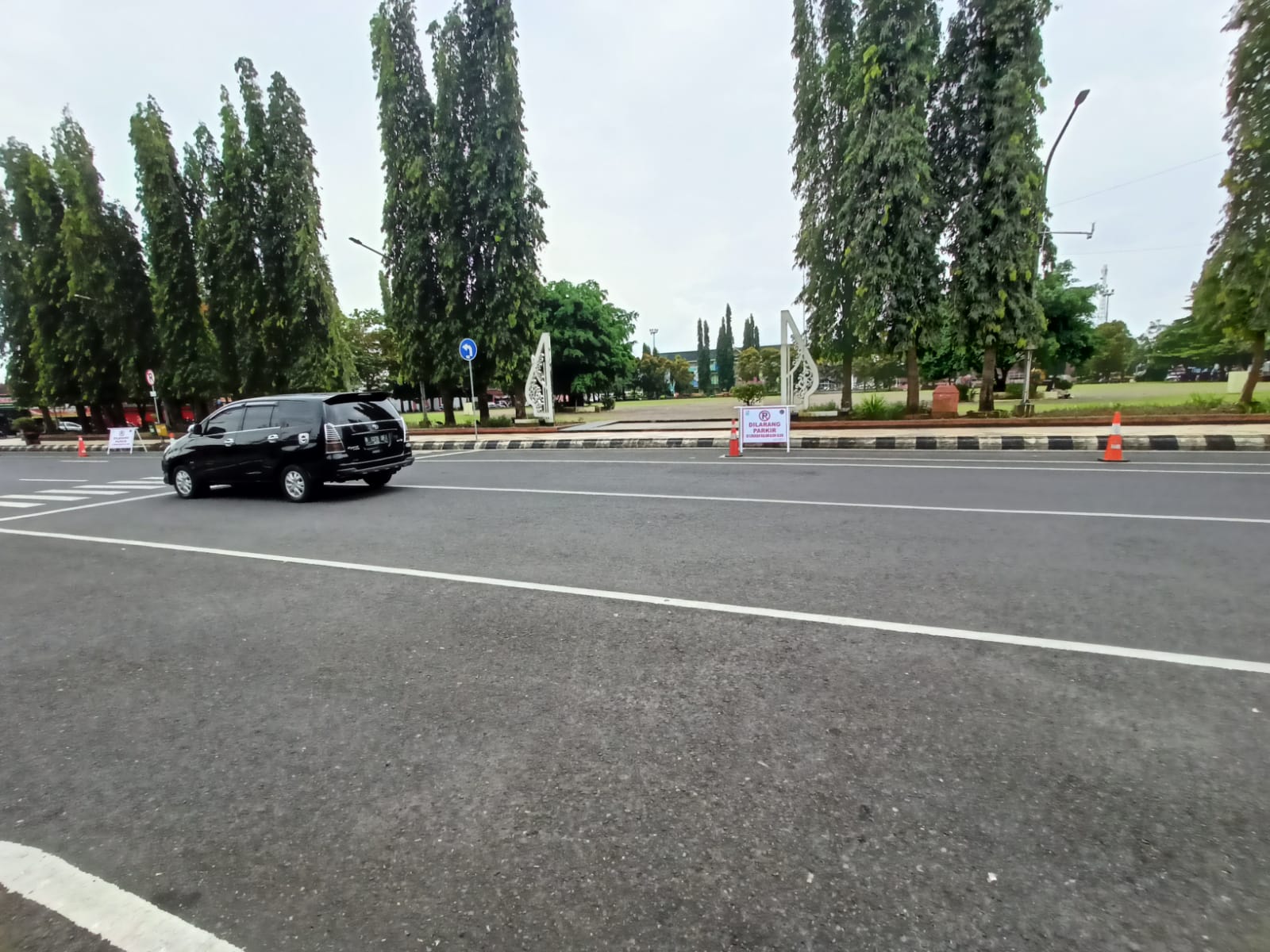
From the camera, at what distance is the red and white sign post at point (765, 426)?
14992mm

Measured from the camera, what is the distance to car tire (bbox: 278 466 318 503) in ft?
32.1

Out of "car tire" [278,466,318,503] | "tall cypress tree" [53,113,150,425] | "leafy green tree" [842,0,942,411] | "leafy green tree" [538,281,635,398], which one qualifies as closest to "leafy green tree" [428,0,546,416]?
"leafy green tree" [842,0,942,411]

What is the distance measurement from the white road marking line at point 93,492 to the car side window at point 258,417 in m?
3.78

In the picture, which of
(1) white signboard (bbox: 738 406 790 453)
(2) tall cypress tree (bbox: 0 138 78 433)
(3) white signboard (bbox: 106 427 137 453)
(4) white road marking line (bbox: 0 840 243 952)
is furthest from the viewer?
(2) tall cypress tree (bbox: 0 138 78 433)

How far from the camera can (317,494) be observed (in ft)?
33.7

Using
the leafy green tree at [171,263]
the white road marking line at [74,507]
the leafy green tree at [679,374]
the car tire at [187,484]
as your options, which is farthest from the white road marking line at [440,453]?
the leafy green tree at [679,374]

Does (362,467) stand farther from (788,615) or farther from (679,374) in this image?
(679,374)

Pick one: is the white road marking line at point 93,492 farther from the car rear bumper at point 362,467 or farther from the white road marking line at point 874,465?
the white road marking line at point 874,465

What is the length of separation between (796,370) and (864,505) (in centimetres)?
1472

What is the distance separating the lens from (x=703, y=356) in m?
106

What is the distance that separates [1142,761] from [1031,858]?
89 cm

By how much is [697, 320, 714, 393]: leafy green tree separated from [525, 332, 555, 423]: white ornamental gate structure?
7581 centimetres

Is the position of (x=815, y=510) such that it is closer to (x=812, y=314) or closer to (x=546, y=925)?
(x=546, y=925)

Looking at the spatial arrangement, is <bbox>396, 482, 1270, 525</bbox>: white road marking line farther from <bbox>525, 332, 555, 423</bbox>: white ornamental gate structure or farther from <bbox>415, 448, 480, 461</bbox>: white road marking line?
<bbox>525, 332, 555, 423</bbox>: white ornamental gate structure
